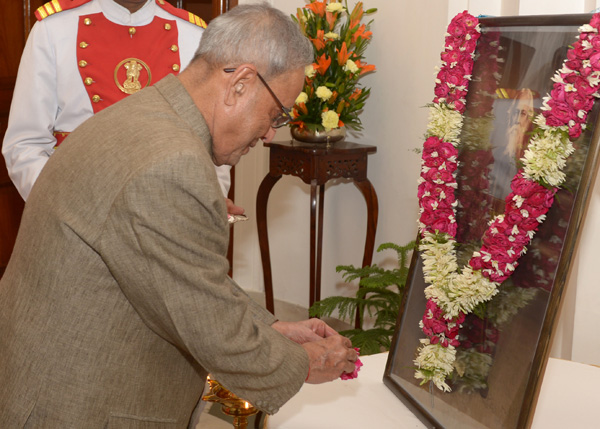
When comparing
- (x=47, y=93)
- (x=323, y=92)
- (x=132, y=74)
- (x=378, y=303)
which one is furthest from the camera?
(x=323, y=92)

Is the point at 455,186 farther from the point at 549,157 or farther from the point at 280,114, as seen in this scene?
the point at 280,114

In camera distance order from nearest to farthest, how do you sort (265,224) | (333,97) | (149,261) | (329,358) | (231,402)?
(149,261)
(329,358)
(231,402)
(333,97)
(265,224)

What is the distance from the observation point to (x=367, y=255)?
4156 millimetres

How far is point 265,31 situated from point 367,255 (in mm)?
2798

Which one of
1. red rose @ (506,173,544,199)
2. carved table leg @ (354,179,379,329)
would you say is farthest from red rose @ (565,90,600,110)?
carved table leg @ (354,179,379,329)

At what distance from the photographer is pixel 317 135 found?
3.96 m

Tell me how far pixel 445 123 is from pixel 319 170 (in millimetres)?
2128

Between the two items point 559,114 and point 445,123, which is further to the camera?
point 445,123

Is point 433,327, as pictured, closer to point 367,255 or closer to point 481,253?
point 481,253

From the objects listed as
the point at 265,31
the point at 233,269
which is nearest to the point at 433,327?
the point at 265,31

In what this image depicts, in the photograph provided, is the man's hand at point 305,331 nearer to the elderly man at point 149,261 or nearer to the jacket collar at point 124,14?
the elderly man at point 149,261

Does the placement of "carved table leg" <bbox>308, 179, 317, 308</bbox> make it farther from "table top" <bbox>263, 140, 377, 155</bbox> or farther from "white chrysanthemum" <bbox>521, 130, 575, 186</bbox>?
"white chrysanthemum" <bbox>521, 130, 575, 186</bbox>

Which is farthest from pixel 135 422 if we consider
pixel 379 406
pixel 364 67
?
pixel 364 67

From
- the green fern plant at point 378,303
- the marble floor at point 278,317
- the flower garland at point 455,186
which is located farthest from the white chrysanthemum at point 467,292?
the marble floor at point 278,317
